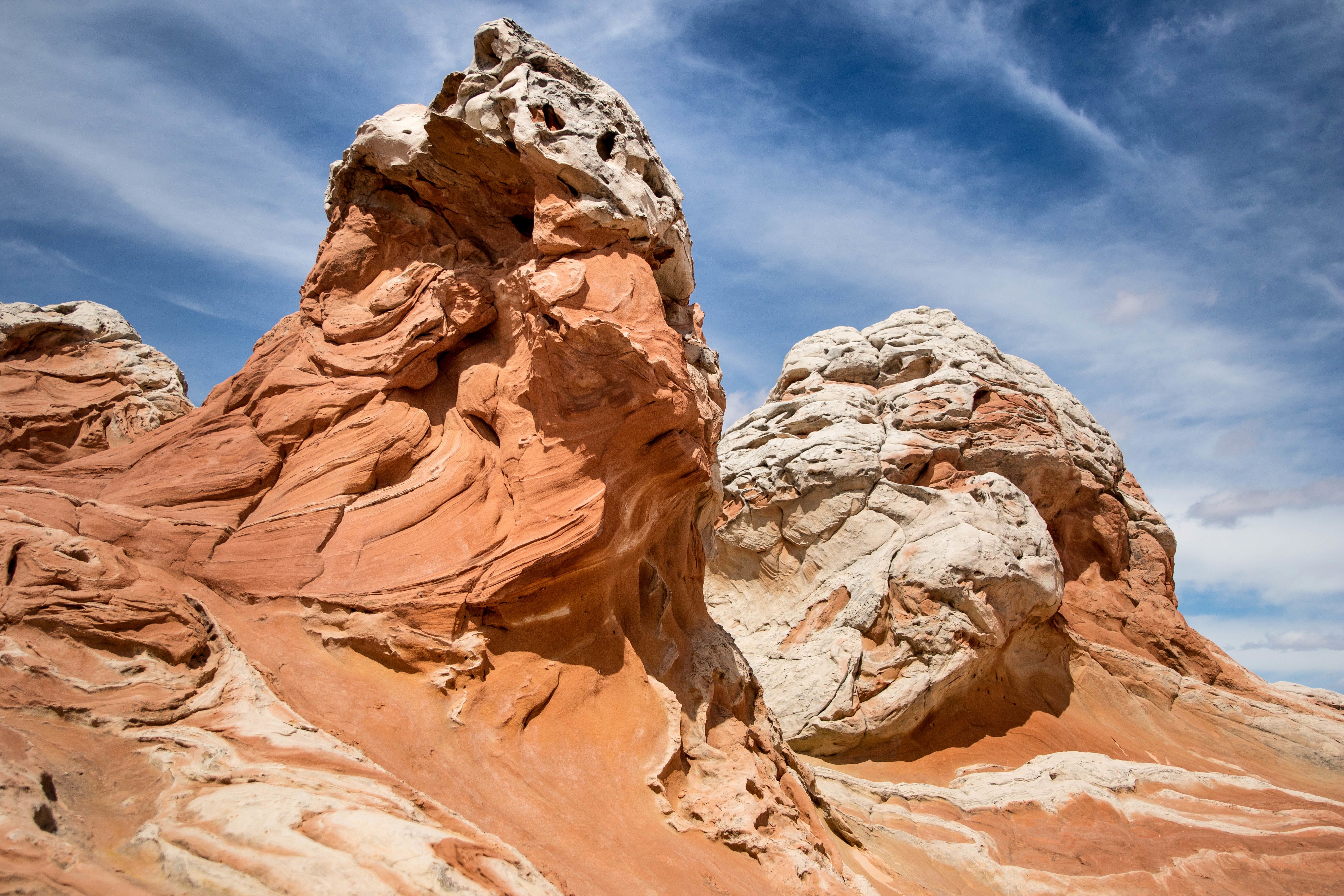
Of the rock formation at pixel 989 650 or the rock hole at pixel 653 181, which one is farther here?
the rock formation at pixel 989 650

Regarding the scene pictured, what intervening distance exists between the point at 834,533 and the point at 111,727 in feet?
38.6

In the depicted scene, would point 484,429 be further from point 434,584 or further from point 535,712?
point 535,712

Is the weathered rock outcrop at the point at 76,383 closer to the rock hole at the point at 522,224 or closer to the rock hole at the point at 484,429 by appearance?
the rock hole at the point at 484,429

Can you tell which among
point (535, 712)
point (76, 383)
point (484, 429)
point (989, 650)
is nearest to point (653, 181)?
point (484, 429)

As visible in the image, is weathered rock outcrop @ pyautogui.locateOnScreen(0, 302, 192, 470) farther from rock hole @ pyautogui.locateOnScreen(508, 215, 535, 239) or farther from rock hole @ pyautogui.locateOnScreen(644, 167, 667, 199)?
rock hole @ pyautogui.locateOnScreen(644, 167, 667, 199)

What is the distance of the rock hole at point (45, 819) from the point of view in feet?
9.25

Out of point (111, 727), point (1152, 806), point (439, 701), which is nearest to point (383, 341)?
point (439, 701)

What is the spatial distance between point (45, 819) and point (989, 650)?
11777mm

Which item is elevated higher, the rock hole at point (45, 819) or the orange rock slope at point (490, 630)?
the orange rock slope at point (490, 630)

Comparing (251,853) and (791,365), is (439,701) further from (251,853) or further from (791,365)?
(791,365)

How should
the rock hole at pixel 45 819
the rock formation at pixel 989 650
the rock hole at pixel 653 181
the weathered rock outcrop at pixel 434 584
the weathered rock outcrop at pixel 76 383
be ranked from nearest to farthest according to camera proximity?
the rock hole at pixel 45 819, the weathered rock outcrop at pixel 434 584, the rock hole at pixel 653 181, the weathered rock outcrop at pixel 76 383, the rock formation at pixel 989 650

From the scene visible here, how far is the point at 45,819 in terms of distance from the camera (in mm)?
2873

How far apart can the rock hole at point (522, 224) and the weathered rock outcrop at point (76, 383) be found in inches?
145

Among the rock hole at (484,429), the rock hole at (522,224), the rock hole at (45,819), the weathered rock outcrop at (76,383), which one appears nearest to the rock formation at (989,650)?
the rock hole at (484,429)
